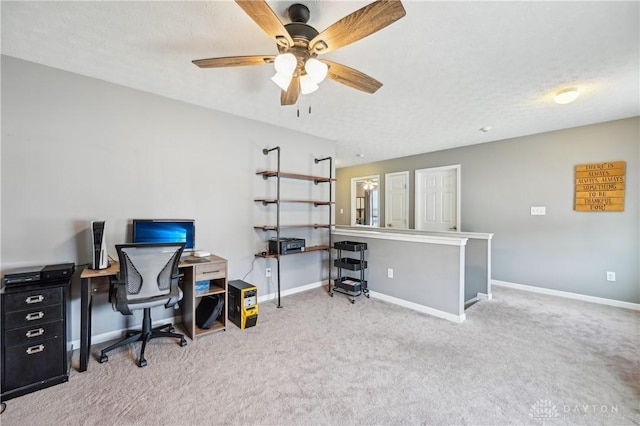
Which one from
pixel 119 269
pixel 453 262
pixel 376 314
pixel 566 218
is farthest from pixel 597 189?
pixel 119 269

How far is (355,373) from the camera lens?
2.04m

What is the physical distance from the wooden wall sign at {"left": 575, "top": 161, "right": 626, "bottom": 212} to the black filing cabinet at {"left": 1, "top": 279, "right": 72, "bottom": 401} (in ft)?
19.1

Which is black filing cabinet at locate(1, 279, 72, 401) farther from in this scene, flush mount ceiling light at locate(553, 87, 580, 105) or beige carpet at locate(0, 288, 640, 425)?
flush mount ceiling light at locate(553, 87, 580, 105)

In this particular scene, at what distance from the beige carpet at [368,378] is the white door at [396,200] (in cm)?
304

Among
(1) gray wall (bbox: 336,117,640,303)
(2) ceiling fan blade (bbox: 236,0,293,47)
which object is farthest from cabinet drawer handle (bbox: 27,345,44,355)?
(1) gray wall (bbox: 336,117,640,303)

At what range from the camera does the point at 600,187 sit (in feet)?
11.7

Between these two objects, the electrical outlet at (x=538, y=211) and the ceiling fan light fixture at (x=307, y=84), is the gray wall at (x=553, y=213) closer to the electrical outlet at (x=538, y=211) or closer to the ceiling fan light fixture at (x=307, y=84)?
the electrical outlet at (x=538, y=211)

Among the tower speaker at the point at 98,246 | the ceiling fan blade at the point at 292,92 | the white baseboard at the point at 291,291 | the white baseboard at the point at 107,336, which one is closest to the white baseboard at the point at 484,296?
the white baseboard at the point at 291,291

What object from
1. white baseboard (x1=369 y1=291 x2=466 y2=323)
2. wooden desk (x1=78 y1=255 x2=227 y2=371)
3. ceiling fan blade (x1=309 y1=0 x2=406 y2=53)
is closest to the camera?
ceiling fan blade (x1=309 y1=0 x2=406 y2=53)

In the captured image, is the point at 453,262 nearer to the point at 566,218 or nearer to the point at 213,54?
the point at 566,218

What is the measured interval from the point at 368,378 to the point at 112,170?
287 cm

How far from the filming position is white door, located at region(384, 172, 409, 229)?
18.8 feet

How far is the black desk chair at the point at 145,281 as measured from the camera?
6.87 feet

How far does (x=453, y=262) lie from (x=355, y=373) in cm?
169
